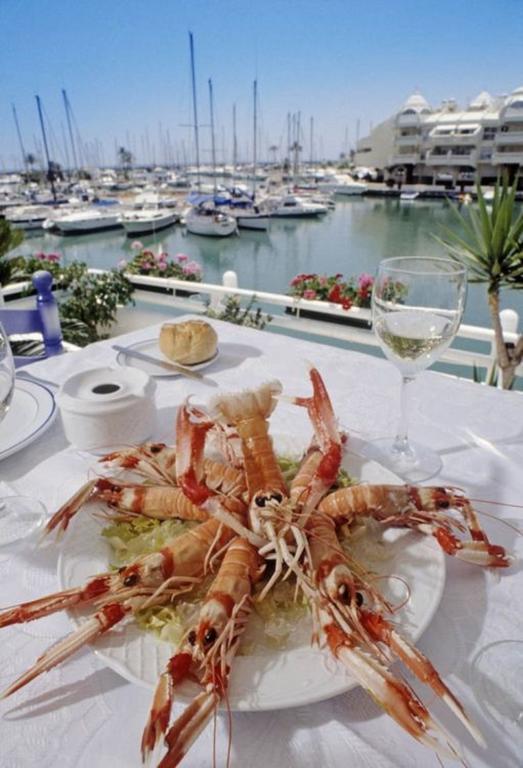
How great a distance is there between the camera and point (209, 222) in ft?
85.5

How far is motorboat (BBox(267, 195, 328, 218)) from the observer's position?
3406cm

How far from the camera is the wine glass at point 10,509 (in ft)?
3.11

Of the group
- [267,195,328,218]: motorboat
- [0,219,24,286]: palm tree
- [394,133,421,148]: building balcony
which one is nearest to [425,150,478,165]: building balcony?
[394,133,421,148]: building balcony

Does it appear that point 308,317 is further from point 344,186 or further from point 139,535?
point 344,186

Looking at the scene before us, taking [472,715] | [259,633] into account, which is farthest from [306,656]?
[472,715]

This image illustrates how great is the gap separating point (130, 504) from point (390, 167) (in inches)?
2186

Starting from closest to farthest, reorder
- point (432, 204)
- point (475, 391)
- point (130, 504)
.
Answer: point (130, 504) < point (475, 391) < point (432, 204)

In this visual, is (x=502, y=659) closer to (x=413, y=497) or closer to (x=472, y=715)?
(x=472, y=715)

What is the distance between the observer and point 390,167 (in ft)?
160

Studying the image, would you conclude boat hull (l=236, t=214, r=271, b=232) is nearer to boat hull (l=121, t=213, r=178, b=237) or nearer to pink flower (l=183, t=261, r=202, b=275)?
boat hull (l=121, t=213, r=178, b=237)

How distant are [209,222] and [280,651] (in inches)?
1080

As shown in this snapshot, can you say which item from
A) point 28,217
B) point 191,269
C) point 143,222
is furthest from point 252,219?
point 191,269

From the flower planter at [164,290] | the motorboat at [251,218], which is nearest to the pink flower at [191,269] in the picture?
the flower planter at [164,290]

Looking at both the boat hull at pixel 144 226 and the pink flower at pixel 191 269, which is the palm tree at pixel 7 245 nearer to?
the pink flower at pixel 191 269
